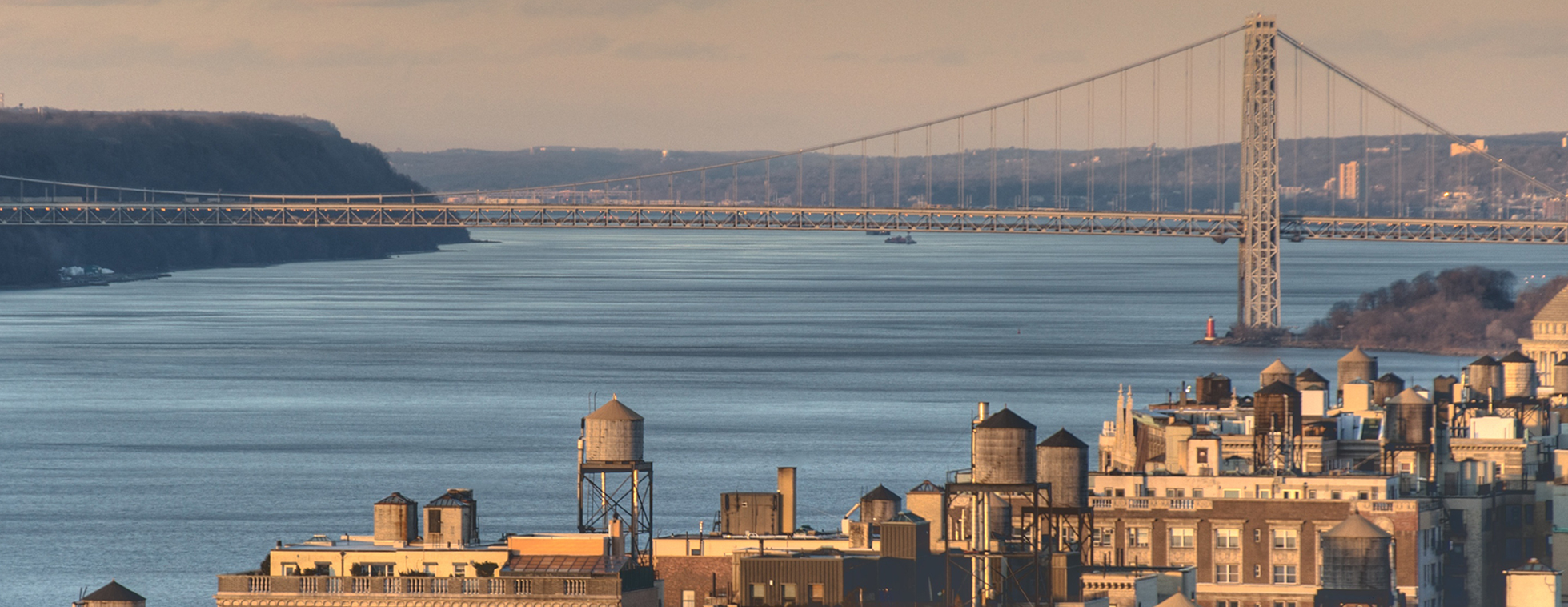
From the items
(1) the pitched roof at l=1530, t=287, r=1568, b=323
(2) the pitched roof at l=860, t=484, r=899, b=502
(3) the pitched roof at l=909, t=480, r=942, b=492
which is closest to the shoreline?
(1) the pitched roof at l=1530, t=287, r=1568, b=323

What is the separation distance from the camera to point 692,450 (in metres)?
83.0

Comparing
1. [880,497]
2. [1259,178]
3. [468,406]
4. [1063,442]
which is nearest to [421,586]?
[880,497]

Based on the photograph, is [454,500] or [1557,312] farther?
[1557,312]

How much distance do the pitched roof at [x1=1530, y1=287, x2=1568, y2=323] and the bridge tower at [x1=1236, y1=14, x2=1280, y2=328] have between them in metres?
48.8

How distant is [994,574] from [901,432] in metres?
55.3

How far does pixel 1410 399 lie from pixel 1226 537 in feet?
27.6

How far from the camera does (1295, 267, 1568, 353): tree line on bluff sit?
127 m

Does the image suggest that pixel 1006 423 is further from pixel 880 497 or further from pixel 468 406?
pixel 468 406

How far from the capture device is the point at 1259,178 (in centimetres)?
14100

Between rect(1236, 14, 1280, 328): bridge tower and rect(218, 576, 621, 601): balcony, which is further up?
rect(1236, 14, 1280, 328): bridge tower

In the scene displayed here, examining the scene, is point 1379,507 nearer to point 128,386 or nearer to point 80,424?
point 80,424

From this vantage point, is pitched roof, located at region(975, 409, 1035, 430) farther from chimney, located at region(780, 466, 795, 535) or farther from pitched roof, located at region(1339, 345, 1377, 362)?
pitched roof, located at region(1339, 345, 1377, 362)

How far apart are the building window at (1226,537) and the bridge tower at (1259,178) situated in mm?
92210

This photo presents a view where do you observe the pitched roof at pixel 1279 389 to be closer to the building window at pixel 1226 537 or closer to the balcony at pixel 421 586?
the building window at pixel 1226 537
